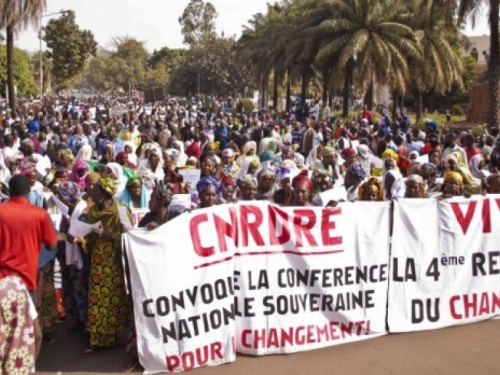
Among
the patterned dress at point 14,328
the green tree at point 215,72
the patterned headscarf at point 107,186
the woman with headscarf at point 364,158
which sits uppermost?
the green tree at point 215,72

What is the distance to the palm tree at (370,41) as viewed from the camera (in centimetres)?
2550

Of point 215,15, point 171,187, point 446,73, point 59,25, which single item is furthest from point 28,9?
point 215,15

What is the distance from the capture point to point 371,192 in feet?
20.0

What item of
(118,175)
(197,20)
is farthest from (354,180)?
(197,20)

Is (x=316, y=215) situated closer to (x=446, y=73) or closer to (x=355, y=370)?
(x=355, y=370)

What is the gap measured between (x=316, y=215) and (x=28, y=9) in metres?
25.1

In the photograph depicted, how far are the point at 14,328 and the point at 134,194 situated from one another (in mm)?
2629

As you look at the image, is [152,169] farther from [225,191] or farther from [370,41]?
[370,41]

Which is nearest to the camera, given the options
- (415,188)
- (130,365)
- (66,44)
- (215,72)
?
(130,365)

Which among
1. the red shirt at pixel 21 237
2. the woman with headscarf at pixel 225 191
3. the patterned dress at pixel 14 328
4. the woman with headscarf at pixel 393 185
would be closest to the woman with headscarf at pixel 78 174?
the woman with headscarf at pixel 225 191

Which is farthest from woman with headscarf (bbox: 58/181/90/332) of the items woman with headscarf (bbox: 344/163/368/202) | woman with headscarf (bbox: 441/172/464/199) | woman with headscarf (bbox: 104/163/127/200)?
woman with headscarf (bbox: 441/172/464/199)

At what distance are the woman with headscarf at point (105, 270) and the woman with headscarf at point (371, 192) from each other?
2488mm

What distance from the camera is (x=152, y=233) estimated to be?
15.8 feet

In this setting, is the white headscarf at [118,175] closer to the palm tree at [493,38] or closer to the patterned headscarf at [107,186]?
the patterned headscarf at [107,186]
